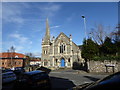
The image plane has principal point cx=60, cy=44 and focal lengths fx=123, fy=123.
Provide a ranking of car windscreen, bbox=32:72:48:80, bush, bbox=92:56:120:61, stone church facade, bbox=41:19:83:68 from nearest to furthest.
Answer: car windscreen, bbox=32:72:48:80
bush, bbox=92:56:120:61
stone church facade, bbox=41:19:83:68

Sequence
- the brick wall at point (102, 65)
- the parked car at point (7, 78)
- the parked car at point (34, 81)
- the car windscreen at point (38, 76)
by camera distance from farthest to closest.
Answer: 1. the brick wall at point (102, 65)
2. the parked car at point (7, 78)
3. the car windscreen at point (38, 76)
4. the parked car at point (34, 81)

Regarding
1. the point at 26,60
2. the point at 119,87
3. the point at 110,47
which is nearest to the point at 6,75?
the point at 119,87

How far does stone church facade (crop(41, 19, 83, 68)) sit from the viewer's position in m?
37.3

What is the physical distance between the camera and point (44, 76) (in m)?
9.23

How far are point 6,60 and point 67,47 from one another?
28.8 meters

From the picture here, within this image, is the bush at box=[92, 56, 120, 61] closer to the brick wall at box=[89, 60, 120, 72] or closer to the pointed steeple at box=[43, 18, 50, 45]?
the brick wall at box=[89, 60, 120, 72]

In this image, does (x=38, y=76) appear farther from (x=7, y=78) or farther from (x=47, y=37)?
(x=47, y=37)

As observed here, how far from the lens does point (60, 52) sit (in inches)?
1543

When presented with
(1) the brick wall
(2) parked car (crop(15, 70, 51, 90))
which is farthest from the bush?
(2) parked car (crop(15, 70, 51, 90))

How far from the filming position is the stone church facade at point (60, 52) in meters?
37.3

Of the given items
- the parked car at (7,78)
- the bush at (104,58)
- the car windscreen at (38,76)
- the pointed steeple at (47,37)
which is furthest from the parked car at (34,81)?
the pointed steeple at (47,37)

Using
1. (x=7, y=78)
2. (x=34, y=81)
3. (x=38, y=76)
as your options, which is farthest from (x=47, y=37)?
(x=34, y=81)

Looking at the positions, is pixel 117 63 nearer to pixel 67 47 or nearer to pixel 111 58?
pixel 111 58

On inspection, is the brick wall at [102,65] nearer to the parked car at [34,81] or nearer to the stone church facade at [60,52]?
the stone church facade at [60,52]
